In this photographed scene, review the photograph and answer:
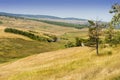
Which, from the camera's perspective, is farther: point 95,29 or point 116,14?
point 95,29

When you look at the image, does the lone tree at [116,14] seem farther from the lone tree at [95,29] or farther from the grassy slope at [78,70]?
the lone tree at [95,29]

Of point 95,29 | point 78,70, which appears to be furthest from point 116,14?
point 95,29

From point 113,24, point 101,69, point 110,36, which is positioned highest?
A: point 113,24

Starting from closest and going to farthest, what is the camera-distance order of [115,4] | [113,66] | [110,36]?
[113,66]
[115,4]
[110,36]

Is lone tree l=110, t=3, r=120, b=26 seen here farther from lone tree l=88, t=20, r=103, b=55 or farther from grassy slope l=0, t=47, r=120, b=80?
lone tree l=88, t=20, r=103, b=55

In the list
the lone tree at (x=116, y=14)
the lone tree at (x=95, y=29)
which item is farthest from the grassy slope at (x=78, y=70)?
the lone tree at (x=95, y=29)

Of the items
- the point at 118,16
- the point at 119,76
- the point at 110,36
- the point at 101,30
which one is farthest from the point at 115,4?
the point at 110,36

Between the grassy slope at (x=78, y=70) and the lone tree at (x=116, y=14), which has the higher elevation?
the lone tree at (x=116, y=14)

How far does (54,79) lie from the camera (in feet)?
97.9

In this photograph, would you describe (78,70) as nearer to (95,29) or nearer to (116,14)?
(116,14)

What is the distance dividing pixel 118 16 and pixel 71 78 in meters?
7.30

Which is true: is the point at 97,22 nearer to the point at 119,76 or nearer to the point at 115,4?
the point at 115,4

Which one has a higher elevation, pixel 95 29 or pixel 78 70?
pixel 95 29

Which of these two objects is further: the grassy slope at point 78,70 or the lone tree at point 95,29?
the lone tree at point 95,29
